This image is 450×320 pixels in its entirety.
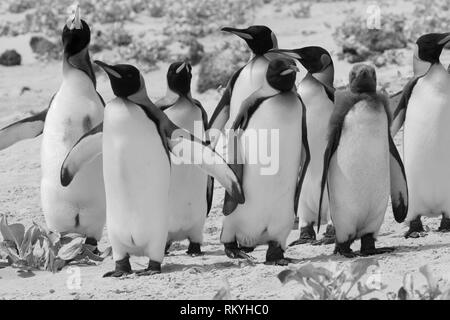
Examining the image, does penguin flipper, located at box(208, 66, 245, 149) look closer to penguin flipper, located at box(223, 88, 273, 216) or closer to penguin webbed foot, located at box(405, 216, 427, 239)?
penguin flipper, located at box(223, 88, 273, 216)

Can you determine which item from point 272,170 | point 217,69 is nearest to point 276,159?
point 272,170

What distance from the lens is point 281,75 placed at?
614 centimetres

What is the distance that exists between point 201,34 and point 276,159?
26.7ft

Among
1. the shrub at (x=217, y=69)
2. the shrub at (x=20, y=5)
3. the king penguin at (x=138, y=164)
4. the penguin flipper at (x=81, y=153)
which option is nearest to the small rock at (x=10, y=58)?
the shrub at (x=217, y=69)

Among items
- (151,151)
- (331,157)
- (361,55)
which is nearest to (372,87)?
(331,157)

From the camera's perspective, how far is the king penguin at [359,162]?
247 inches

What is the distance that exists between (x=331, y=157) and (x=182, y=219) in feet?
2.97

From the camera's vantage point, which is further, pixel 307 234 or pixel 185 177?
pixel 307 234

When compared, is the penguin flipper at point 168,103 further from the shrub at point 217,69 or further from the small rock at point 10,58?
the small rock at point 10,58

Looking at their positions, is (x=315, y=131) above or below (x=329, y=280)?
above

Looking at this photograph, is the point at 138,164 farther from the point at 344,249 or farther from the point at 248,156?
the point at 344,249

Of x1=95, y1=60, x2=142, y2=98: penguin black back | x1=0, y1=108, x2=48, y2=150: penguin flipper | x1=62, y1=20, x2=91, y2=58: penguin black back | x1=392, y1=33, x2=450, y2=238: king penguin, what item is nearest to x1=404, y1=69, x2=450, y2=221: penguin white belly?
x1=392, y1=33, x2=450, y2=238: king penguin

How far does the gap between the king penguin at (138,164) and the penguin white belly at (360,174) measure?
2.43 ft
